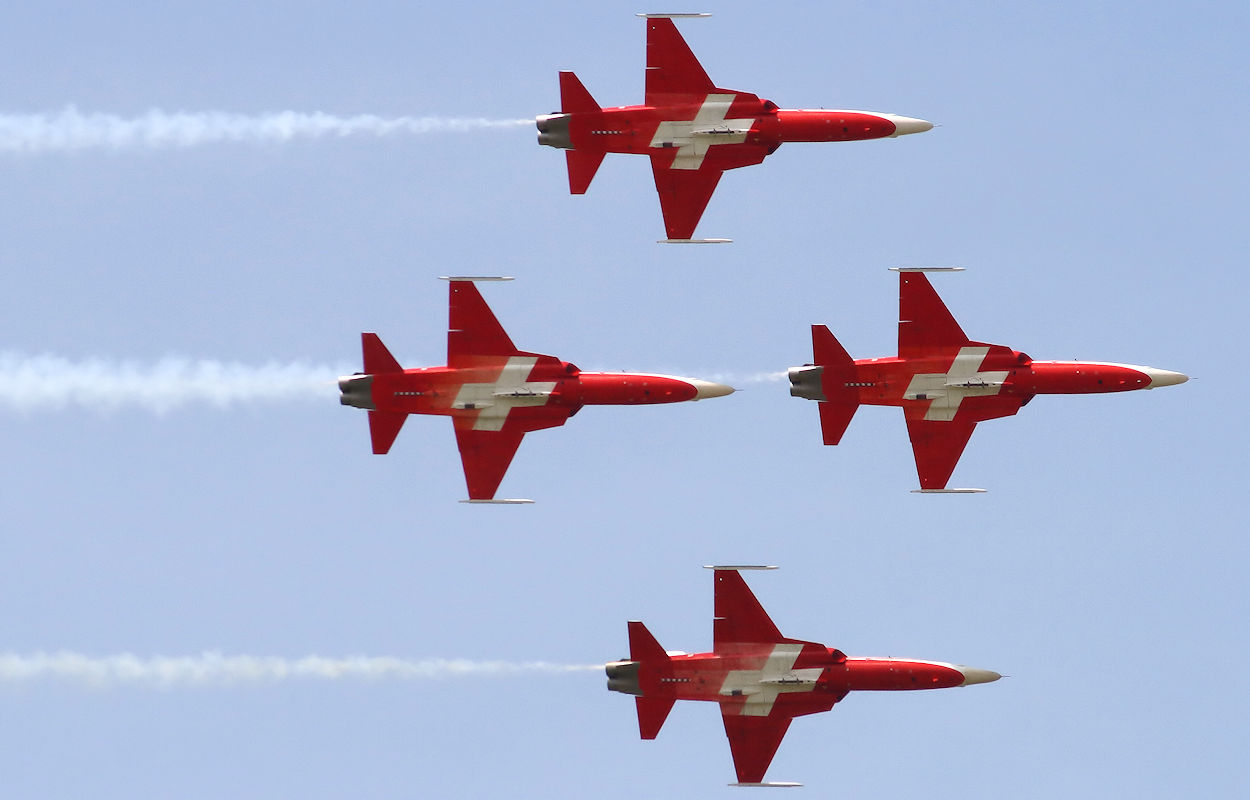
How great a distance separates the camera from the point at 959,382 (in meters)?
122

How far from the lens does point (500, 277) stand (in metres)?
121

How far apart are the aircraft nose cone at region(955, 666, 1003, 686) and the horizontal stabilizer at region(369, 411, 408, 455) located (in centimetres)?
2036

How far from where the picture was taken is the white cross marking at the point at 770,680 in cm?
12094

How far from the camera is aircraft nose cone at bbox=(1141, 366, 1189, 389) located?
12312 cm

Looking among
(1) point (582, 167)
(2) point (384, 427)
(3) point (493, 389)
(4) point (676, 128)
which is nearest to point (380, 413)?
(2) point (384, 427)

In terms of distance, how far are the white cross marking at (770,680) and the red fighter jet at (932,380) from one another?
24.1ft

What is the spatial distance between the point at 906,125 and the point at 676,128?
791cm

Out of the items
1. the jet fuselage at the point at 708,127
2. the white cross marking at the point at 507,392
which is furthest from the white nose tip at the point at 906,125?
the white cross marking at the point at 507,392

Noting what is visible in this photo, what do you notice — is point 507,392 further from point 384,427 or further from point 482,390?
point 384,427

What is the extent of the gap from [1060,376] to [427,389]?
21.2 m

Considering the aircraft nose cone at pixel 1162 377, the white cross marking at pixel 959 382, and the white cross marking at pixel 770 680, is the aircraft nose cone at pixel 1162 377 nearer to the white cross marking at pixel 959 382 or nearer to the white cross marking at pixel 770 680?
the white cross marking at pixel 959 382

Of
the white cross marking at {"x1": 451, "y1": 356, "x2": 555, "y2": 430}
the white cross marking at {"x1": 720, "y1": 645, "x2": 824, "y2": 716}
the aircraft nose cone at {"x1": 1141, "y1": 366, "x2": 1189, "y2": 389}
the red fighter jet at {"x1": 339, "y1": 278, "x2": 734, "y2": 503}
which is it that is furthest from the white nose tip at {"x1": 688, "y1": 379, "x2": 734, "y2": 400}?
the aircraft nose cone at {"x1": 1141, "y1": 366, "x2": 1189, "y2": 389}

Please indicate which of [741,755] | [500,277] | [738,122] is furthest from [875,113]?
[741,755]

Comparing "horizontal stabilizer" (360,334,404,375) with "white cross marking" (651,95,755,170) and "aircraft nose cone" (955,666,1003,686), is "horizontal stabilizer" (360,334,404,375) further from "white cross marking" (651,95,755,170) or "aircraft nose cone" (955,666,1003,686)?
"aircraft nose cone" (955,666,1003,686)
